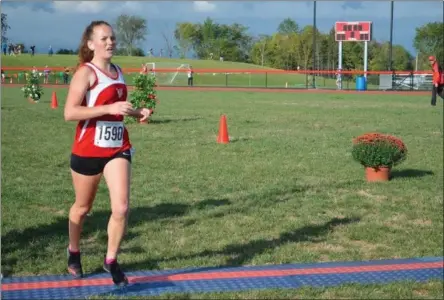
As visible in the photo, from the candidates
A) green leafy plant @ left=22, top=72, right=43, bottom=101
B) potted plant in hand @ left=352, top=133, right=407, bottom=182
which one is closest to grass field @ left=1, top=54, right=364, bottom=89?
green leafy plant @ left=22, top=72, right=43, bottom=101

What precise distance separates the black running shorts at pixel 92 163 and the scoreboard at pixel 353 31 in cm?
4918

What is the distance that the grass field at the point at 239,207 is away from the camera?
554 centimetres

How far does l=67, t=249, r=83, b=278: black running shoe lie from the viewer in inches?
192

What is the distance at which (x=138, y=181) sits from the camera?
30.3 ft

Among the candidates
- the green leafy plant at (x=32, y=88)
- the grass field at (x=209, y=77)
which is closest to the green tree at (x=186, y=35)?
the grass field at (x=209, y=77)

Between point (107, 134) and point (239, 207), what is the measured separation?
11.2 feet

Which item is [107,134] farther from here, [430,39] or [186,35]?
[186,35]

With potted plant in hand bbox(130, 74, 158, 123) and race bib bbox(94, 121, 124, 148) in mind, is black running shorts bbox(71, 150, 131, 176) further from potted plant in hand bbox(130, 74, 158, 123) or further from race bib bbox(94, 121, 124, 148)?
potted plant in hand bbox(130, 74, 158, 123)

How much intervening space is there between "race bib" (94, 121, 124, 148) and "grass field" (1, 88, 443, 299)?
1.22 m

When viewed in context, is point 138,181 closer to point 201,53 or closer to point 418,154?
point 418,154

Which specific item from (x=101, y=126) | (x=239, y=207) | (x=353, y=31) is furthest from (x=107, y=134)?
(x=353, y=31)

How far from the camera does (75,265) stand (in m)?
4.90

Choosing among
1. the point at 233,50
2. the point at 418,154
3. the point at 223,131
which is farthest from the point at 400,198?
the point at 233,50

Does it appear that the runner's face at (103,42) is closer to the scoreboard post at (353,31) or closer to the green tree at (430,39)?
the scoreboard post at (353,31)
